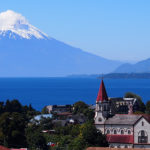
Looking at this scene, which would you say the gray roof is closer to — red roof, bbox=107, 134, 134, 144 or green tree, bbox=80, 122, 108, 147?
red roof, bbox=107, 134, 134, 144

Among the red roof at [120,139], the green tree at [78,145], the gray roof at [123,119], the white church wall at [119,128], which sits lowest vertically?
Answer: the green tree at [78,145]

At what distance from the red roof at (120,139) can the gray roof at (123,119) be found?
1.35m

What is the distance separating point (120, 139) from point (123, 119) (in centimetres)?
234

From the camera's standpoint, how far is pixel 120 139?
48.8 metres

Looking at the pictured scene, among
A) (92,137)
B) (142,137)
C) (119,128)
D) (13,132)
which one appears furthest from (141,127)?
(13,132)

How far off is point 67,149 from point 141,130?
374 inches

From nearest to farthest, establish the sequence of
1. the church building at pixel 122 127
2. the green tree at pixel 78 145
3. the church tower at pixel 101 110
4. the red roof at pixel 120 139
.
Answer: the green tree at pixel 78 145
the church building at pixel 122 127
the red roof at pixel 120 139
the church tower at pixel 101 110

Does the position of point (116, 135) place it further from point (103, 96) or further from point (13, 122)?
point (13, 122)

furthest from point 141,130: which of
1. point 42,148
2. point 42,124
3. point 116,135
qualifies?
point 42,124

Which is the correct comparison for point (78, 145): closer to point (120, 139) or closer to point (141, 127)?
point (120, 139)

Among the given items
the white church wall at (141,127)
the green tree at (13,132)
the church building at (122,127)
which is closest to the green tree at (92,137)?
the church building at (122,127)

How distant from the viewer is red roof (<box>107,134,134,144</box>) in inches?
1900

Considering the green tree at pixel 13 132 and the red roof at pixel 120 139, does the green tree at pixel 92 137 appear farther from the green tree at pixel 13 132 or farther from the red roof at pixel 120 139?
the green tree at pixel 13 132

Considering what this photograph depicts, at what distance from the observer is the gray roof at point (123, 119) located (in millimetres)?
49291
